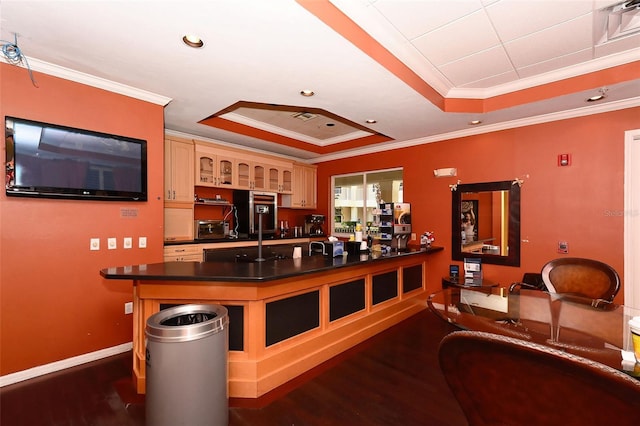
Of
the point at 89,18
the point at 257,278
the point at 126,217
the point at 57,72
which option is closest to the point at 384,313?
the point at 257,278

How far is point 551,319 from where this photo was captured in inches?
76.1

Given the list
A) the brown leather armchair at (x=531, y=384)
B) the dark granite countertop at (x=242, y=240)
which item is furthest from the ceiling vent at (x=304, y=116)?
the brown leather armchair at (x=531, y=384)

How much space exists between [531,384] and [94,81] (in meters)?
3.80

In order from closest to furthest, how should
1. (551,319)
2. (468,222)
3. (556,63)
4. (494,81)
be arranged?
1. (551,319)
2. (556,63)
3. (494,81)
4. (468,222)

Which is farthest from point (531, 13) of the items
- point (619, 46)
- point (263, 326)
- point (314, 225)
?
point (314, 225)

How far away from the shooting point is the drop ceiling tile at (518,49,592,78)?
8.62 ft

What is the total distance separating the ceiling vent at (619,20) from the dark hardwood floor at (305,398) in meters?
3.10

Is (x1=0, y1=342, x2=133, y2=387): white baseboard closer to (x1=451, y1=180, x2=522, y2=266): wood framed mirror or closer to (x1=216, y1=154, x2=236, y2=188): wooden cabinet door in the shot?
(x1=216, y1=154, x2=236, y2=188): wooden cabinet door

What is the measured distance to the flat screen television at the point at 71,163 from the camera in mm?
2400

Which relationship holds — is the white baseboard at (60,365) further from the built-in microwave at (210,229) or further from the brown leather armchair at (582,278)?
the brown leather armchair at (582,278)

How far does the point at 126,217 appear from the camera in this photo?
2982 mm

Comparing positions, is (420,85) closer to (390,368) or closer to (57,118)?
(390,368)

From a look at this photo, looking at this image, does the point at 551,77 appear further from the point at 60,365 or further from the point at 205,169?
the point at 60,365

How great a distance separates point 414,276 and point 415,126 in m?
2.18
